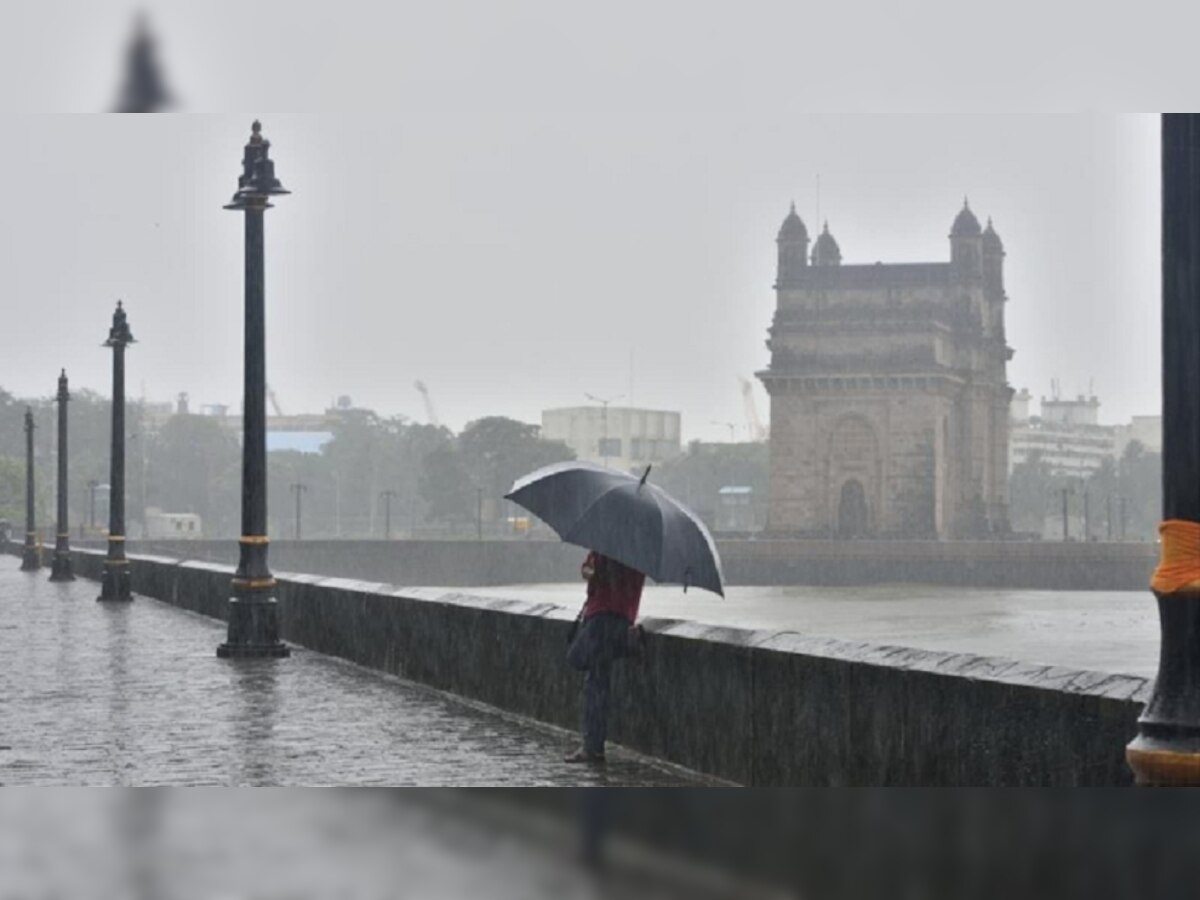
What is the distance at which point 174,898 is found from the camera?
26.9ft

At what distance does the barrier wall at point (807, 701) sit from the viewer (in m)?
7.36

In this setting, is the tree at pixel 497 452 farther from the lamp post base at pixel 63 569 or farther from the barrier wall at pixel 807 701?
the barrier wall at pixel 807 701

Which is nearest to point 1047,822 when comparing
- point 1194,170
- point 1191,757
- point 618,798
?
point 1191,757

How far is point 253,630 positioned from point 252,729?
5894 millimetres

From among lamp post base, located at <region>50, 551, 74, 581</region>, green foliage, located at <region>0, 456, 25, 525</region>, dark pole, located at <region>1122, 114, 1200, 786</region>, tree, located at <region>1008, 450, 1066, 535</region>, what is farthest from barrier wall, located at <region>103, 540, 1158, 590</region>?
dark pole, located at <region>1122, 114, 1200, 786</region>

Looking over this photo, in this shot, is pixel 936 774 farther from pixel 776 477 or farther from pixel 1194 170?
pixel 776 477

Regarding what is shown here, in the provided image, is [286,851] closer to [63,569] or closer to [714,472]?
[63,569]

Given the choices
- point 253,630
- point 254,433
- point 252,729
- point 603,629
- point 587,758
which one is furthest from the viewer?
point 254,433

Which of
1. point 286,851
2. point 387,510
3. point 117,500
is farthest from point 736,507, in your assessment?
point 286,851

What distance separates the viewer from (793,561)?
356 ft

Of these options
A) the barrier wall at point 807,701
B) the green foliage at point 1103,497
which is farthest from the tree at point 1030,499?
the barrier wall at point 807,701

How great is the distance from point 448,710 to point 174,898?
5735 millimetres

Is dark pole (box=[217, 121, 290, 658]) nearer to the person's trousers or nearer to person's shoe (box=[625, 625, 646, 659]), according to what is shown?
the person's trousers

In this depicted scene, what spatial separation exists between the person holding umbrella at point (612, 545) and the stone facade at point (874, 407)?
108796 millimetres
